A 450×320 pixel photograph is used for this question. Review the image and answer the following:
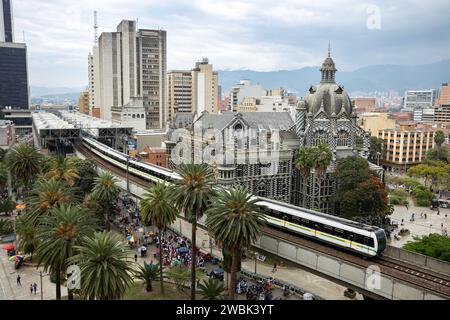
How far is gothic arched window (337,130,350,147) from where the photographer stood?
287ft

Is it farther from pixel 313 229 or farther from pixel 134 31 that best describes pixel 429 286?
pixel 134 31

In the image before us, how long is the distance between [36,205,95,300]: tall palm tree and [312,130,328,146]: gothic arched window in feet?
193

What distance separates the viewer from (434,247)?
50.7 metres

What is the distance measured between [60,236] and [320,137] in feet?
204

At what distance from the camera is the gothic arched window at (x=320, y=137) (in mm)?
86812

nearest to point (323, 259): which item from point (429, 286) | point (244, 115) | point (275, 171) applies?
point (429, 286)

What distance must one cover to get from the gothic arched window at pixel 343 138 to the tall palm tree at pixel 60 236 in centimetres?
6184

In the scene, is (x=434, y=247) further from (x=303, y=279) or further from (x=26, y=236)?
(x=26, y=236)

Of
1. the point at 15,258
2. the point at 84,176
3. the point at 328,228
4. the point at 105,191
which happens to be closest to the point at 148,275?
the point at 105,191

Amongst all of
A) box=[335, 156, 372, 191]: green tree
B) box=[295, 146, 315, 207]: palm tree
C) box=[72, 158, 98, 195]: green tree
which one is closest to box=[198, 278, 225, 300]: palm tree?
box=[295, 146, 315, 207]: palm tree

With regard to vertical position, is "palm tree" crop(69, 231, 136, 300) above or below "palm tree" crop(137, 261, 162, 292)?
above

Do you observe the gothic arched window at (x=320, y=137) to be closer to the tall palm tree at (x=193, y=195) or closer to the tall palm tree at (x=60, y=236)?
the tall palm tree at (x=193, y=195)

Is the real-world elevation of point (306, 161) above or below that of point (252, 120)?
below

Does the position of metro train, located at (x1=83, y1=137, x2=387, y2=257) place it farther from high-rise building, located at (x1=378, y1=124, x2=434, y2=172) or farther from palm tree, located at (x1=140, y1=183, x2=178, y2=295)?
high-rise building, located at (x1=378, y1=124, x2=434, y2=172)
